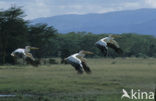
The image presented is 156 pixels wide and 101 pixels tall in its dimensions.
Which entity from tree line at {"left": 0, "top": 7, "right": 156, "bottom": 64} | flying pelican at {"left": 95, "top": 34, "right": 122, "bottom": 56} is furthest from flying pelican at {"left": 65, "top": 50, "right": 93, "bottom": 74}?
tree line at {"left": 0, "top": 7, "right": 156, "bottom": 64}

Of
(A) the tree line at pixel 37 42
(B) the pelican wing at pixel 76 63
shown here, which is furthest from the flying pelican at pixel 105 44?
(A) the tree line at pixel 37 42

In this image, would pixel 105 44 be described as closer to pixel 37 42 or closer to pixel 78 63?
pixel 78 63

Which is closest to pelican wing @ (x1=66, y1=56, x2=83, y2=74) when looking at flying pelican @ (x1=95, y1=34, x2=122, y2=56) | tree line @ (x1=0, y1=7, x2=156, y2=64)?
flying pelican @ (x1=95, y1=34, x2=122, y2=56)

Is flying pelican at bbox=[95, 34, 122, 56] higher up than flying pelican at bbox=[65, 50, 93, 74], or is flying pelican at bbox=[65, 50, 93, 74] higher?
flying pelican at bbox=[95, 34, 122, 56]

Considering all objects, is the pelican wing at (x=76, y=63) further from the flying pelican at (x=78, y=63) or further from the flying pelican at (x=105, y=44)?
the flying pelican at (x=105, y=44)

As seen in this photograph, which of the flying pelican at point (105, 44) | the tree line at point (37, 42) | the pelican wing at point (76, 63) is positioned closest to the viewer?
the flying pelican at point (105, 44)

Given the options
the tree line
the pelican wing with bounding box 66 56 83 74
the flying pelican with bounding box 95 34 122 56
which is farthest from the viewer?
the tree line

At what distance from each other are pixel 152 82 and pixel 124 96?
Answer: 2827 millimetres

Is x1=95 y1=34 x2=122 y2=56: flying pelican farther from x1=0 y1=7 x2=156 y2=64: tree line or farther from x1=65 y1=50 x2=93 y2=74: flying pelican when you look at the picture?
x1=0 y1=7 x2=156 y2=64: tree line

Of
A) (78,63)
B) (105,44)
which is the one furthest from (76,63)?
(105,44)

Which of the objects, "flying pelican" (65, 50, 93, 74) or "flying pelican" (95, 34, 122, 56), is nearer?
"flying pelican" (95, 34, 122, 56)

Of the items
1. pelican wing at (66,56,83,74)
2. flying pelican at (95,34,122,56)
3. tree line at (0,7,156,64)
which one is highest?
tree line at (0,7,156,64)

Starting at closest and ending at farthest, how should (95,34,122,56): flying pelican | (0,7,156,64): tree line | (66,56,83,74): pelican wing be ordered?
(95,34,122,56): flying pelican → (66,56,83,74): pelican wing → (0,7,156,64): tree line

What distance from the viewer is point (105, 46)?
1820 centimetres
